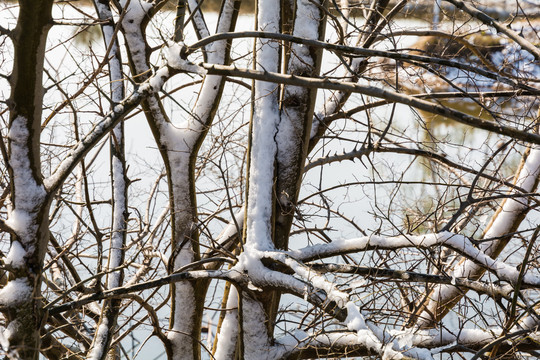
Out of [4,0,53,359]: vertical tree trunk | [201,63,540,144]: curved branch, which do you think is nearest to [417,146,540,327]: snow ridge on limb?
[201,63,540,144]: curved branch

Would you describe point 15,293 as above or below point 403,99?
below

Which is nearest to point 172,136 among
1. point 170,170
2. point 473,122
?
point 170,170

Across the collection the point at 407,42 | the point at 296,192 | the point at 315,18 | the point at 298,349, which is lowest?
the point at 298,349

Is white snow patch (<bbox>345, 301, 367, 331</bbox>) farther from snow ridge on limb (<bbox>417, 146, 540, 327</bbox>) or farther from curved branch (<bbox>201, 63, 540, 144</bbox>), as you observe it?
snow ridge on limb (<bbox>417, 146, 540, 327</bbox>)

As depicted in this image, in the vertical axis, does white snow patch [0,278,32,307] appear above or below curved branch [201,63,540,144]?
below

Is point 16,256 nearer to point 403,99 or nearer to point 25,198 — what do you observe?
point 25,198

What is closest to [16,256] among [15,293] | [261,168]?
[15,293]

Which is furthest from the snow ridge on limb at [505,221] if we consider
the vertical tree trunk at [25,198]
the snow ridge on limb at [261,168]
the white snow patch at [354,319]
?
the vertical tree trunk at [25,198]

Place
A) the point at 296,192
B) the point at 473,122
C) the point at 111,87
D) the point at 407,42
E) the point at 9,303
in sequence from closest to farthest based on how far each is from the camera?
the point at 473,122, the point at 9,303, the point at 296,192, the point at 111,87, the point at 407,42

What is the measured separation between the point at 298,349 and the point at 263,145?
1.51 metres

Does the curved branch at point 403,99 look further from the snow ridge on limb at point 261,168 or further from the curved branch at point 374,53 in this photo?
the snow ridge on limb at point 261,168

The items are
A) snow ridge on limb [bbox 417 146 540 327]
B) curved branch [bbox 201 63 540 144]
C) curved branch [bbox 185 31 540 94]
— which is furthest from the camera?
snow ridge on limb [bbox 417 146 540 327]

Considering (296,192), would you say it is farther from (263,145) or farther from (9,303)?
(9,303)

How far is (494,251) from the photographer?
262 inches
